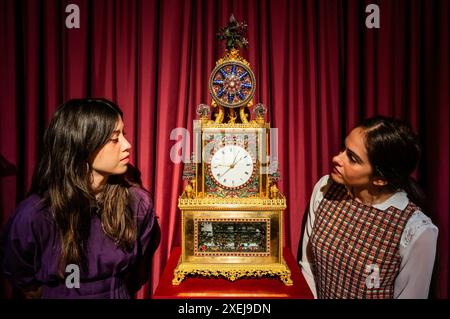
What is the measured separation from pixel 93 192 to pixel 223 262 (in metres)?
0.73

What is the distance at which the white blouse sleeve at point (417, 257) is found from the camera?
1390mm

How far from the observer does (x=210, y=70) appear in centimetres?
186

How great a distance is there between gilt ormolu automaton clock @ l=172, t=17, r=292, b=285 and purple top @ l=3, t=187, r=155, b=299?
0.31 metres

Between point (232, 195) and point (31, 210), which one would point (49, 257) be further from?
point (232, 195)

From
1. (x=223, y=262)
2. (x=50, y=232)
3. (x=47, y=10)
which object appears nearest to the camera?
(x=50, y=232)

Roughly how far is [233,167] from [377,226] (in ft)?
2.44

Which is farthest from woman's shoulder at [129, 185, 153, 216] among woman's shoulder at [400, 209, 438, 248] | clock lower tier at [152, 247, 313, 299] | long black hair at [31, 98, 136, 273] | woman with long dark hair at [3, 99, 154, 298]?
woman's shoulder at [400, 209, 438, 248]

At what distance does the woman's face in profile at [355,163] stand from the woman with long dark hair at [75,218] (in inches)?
41.8

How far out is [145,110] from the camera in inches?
73.5

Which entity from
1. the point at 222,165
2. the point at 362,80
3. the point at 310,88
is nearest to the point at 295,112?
the point at 310,88

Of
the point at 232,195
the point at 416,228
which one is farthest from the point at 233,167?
the point at 416,228

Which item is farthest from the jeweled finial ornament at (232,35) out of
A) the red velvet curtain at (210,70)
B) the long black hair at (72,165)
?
the long black hair at (72,165)

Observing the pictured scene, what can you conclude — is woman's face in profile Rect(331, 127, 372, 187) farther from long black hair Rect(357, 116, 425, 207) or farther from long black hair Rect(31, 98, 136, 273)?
long black hair Rect(31, 98, 136, 273)
